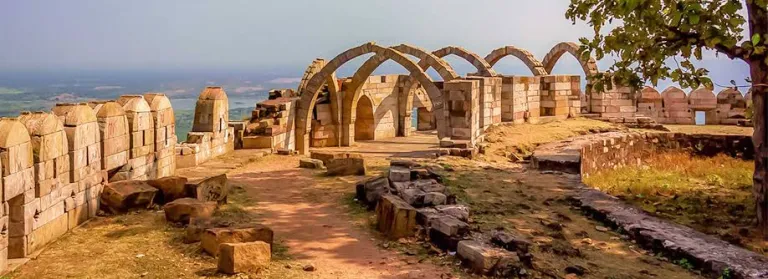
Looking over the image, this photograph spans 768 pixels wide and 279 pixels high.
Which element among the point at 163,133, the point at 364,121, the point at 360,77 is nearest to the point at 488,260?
the point at 163,133

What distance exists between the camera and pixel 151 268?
6367mm

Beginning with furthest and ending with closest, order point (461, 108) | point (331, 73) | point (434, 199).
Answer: point (331, 73) < point (461, 108) < point (434, 199)

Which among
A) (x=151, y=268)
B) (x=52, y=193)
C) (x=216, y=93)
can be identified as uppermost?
(x=216, y=93)

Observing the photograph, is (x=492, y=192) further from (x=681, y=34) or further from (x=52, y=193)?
(x=52, y=193)

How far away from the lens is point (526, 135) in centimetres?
1759

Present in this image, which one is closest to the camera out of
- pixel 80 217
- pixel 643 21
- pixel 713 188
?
pixel 80 217

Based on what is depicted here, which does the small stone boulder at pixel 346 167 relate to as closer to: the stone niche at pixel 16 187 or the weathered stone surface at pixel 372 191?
the weathered stone surface at pixel 372 191

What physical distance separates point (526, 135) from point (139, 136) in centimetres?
1065

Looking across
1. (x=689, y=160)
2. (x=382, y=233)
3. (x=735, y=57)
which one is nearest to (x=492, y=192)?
(x=382, y=233)

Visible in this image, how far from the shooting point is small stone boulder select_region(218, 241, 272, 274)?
6.04m

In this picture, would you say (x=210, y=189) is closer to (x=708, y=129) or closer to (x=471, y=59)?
(x=471, y=59)

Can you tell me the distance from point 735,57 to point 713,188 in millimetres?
4487

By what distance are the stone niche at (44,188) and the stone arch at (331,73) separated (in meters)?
11.0

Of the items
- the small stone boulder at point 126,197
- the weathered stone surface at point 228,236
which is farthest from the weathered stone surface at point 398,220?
the small stone boulder at point 126,197
